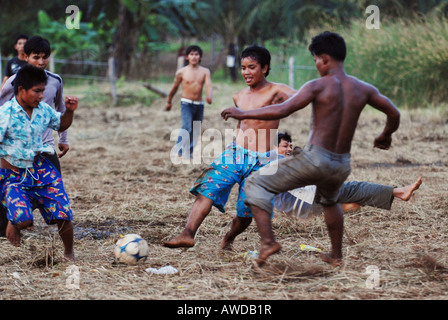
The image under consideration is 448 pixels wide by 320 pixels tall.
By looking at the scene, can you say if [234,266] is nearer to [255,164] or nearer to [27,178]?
[255,164]

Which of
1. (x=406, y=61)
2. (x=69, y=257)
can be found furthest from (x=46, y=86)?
(x=406, y=61)

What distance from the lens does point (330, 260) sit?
4.20m

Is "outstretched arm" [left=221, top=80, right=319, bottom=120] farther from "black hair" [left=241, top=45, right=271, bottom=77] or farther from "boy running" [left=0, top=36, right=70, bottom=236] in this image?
"boy running" [left=0, top=36, right=70, bottom=236]

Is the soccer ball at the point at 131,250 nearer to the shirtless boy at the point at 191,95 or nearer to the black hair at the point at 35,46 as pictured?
the black hair at the point at 35,46

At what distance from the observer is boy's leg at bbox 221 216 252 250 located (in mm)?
4516

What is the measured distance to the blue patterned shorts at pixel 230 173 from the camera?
14.3 feet

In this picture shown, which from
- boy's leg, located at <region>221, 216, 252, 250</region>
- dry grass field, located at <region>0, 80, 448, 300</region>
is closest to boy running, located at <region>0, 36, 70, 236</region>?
dry grass field, located at <region>0, 80, 448, 300</region>

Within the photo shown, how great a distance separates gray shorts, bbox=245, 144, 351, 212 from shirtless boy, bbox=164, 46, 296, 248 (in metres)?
0.43

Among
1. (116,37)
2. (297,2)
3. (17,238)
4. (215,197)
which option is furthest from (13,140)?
(297,2)

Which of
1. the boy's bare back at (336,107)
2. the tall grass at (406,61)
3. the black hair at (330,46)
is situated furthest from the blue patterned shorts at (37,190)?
the tall grass at (406,61)

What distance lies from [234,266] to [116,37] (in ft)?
68.9

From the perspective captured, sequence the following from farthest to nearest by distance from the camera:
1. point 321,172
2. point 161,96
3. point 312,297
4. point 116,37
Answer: point 116,37
point 161,96
point 321,172
point 312,297

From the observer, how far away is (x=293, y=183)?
3.90 m

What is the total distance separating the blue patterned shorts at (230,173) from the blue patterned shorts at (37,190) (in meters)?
0.98
